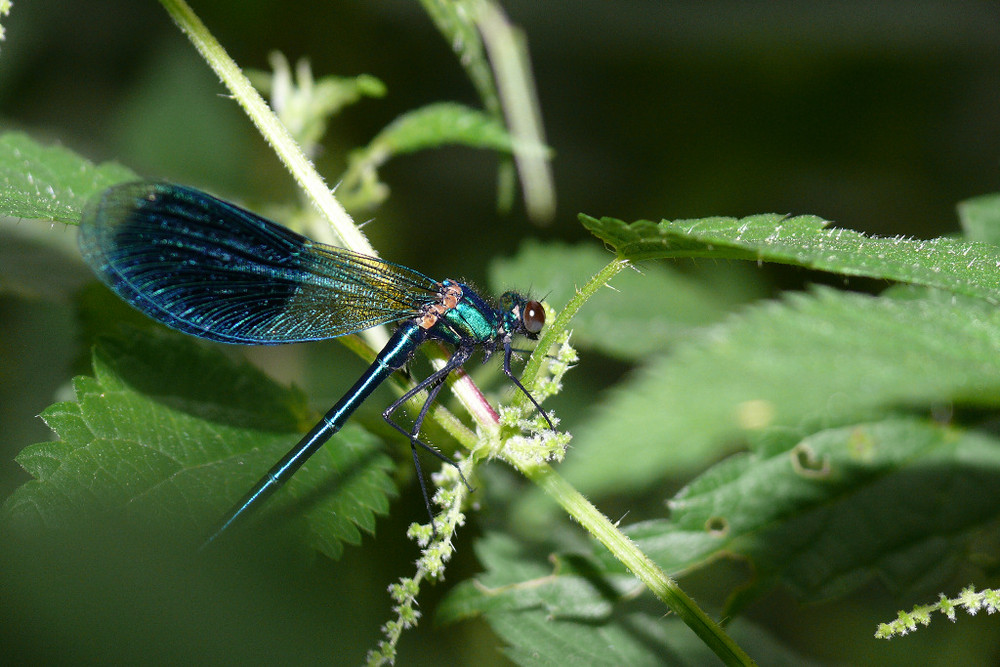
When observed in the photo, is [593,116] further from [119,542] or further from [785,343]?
[119,542]

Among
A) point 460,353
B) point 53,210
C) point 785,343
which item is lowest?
point 53,210

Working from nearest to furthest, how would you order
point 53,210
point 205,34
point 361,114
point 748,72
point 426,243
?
1. point 53,210
2. point 205,34
3. point 361,114
4. point 426,243
5. point 748,72

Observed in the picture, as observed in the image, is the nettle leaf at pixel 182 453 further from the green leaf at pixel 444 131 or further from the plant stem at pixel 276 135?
the green leaf at pixel 444 131

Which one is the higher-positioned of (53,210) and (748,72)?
(748,72)

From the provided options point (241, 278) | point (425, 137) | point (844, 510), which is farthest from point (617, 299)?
point (241, 278)

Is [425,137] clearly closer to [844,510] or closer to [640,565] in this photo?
[640,565]

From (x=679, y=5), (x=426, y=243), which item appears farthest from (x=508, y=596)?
(x=679, y=5)

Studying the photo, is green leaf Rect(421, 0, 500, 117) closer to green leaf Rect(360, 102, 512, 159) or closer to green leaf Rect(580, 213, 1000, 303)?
green leaf Rect(360, 102, 512, 159)
